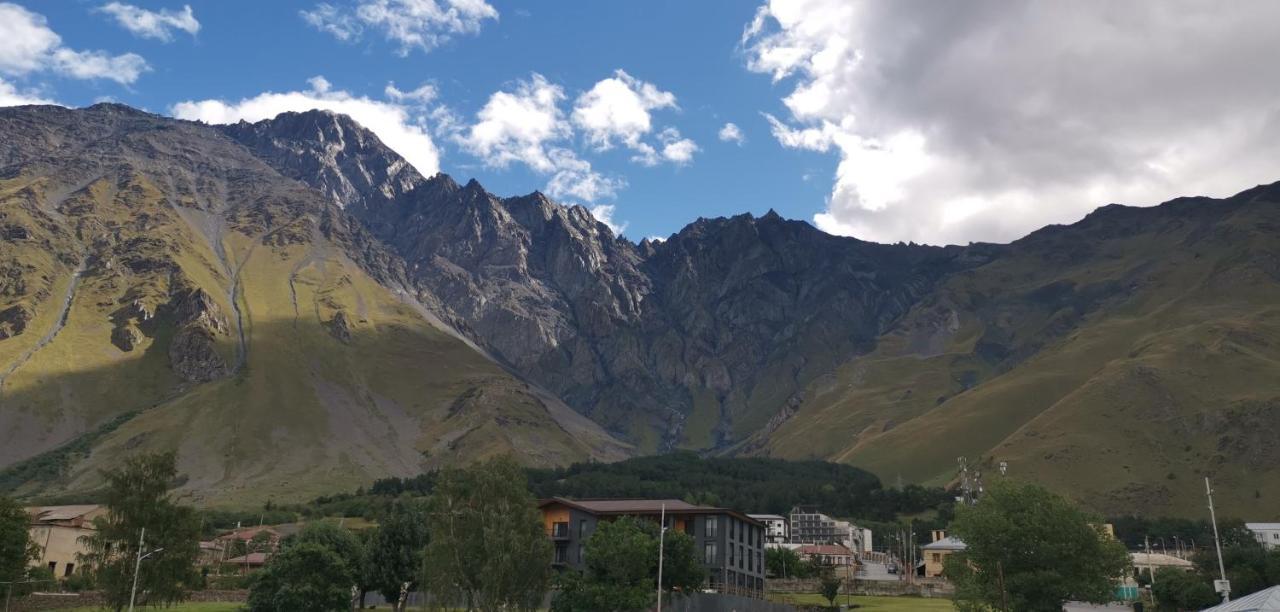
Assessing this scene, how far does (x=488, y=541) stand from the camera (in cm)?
7812

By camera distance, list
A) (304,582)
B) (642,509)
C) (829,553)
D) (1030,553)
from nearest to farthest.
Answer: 1. (1030,553)
2. (304,582)
3. (642,509)
4. (829,553)

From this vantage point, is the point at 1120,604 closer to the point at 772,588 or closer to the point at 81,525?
the point at 772,588

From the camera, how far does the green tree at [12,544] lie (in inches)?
3514

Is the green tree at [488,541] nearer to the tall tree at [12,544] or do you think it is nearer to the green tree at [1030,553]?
the green tree at [1030,553]

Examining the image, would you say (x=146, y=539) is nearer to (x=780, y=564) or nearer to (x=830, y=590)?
(x=830, y=590)

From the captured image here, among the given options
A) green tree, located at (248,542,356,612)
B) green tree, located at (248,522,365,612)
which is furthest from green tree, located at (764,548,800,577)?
green tree, located at (248,542,356,612)

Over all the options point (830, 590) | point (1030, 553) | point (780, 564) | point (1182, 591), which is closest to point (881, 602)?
point (830, 590)

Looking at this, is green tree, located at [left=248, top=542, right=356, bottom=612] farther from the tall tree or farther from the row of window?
the row of window

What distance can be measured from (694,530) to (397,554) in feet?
121

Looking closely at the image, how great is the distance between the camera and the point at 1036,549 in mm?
82062

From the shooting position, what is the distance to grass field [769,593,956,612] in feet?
345

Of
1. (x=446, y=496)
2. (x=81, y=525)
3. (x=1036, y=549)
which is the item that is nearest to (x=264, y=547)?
(x=81, y=525)

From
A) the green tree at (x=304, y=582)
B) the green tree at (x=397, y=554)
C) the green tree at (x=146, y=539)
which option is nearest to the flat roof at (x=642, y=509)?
the green tree at (x=397, y=554)

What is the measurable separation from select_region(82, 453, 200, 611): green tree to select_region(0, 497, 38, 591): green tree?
531 inches
